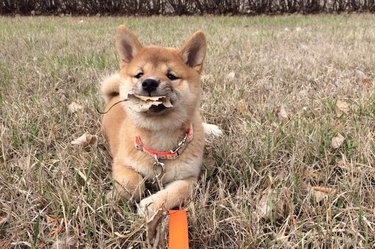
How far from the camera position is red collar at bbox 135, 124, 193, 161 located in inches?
71.1

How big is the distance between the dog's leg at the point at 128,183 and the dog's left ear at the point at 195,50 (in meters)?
0.54

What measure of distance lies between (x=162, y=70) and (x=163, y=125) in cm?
22

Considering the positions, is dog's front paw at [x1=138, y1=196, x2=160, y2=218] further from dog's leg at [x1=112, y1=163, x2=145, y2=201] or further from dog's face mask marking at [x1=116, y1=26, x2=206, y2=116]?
dog's face mask marking at [x1=116, y1=26, x2=206, y2=116]

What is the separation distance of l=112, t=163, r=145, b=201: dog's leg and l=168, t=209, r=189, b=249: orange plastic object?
0.24 meters

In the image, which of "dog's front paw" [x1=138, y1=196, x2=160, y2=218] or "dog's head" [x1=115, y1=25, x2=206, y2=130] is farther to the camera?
"dog's head" [x1=115, y1=25, x2=206, y2=130]

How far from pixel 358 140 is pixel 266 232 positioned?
798mm

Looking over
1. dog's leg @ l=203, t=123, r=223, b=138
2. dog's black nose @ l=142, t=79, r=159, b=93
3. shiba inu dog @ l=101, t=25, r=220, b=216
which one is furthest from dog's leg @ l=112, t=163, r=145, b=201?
dog's leg @ l=203, t=123, r=223, b=138

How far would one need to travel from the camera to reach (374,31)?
6.01 m

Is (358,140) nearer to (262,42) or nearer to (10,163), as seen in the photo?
(10,163)

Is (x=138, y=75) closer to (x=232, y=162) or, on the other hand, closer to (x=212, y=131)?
(x=232, y=162)

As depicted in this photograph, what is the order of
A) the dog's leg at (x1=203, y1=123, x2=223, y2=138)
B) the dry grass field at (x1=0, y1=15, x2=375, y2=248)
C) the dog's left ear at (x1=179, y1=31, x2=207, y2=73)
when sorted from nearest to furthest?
the dry grass field at (x1=0, y1=15, x2=375, y2=248)
the dog's left ear at (x1=179, y1=31, x2=207, y2=73)
the dog's leg at (x1=203, y1=123, x2=223, y2=138)

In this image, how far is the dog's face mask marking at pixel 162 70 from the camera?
173 centimetres

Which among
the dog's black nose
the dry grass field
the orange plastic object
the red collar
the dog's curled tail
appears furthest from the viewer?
the dog's curled tail

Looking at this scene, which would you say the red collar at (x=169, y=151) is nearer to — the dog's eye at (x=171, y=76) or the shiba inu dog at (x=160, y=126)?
the shiba inu dog at (x=160, y=126)
